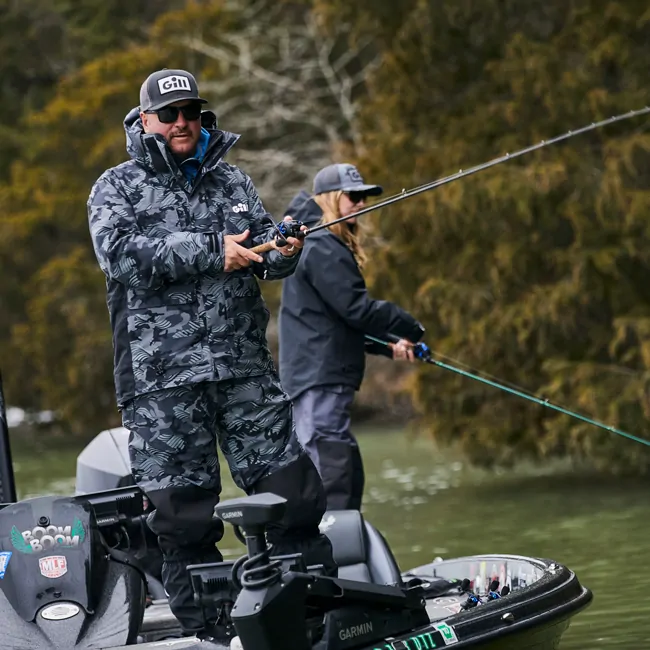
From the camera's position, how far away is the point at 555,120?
539 inches

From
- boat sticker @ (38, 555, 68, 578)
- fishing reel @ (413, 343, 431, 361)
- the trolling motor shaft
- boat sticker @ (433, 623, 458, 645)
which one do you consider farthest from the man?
fishing reel @ (413, 343, 431, 361)

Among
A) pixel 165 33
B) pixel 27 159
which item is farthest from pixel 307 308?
pixel 27 159

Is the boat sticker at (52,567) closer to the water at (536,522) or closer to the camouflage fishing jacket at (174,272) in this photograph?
the camouflage fishing jacket at (174,272)

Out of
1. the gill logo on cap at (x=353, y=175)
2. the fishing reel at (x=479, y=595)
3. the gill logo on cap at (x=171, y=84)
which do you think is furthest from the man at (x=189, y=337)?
the gill logo on cap at (x=353, y=175)

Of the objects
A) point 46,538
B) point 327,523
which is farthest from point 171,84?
point 327,523

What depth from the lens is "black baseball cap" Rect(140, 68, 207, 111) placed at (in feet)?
18.1

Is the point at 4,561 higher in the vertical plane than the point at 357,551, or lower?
higher

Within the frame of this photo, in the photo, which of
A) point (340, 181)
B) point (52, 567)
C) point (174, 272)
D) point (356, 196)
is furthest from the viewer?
point (356, 196)

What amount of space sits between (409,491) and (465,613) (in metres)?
9.21

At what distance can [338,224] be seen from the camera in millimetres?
8133

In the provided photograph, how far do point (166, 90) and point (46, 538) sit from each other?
158 centimetres

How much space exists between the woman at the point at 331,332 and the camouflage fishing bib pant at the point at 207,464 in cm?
216

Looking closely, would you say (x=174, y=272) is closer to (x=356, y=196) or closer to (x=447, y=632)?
(x=447, y=632)

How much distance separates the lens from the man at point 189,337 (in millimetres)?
5395
